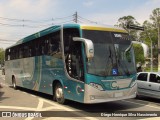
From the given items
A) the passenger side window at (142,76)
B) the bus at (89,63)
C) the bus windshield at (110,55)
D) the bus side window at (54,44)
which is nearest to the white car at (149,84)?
the passenger side window at (142,76)

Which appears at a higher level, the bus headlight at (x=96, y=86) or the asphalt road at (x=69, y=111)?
the bus headlight at (x=96, y=86)

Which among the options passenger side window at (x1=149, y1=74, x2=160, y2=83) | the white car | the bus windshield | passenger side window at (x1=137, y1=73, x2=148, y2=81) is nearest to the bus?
the bus windshield

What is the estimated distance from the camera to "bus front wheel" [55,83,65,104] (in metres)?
12.6

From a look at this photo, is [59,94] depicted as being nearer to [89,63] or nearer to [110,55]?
[89,63]

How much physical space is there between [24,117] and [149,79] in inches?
287

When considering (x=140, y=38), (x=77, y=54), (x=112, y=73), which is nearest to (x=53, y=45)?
(x=77, y=54)

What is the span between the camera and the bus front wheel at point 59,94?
1263 cm

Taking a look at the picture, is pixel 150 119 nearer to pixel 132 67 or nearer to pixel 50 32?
pixel 132 67

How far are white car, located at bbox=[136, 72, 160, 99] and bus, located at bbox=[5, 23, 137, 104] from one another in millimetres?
2745

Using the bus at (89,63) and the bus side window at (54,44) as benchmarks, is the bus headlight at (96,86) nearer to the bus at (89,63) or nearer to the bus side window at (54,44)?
the bus at (89,63)

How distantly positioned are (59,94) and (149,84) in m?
4.67

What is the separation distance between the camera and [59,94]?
12.9m

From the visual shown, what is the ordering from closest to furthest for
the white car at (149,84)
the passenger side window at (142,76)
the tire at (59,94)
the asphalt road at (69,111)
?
the asphalt road at (69,111) < the tire at (59,94) < the white car at (149,84) < the passenger side window at (142,76)

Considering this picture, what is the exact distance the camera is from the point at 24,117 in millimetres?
10008
